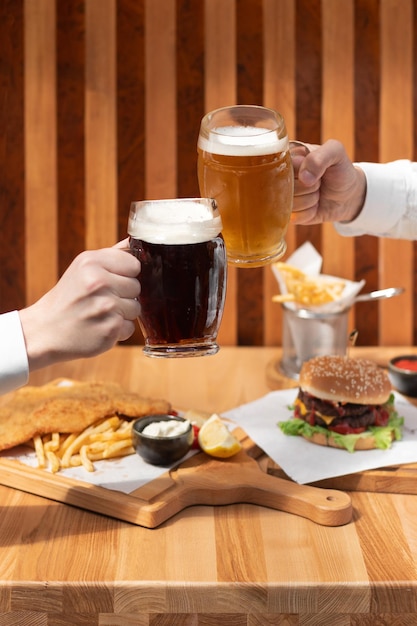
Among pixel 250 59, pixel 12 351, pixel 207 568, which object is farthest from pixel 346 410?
pixel 250 59

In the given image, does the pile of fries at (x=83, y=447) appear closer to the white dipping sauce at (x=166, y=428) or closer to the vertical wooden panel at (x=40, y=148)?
the white dipping sauce at (x=166, y=428)

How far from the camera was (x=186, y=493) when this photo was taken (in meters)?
1.71

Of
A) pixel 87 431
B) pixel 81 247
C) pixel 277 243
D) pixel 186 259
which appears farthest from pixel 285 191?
pixel 81 247

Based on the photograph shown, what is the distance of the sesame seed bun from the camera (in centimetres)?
199

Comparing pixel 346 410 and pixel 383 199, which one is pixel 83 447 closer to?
pixel 346 410

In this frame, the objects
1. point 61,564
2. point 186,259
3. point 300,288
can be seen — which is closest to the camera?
point 186,259

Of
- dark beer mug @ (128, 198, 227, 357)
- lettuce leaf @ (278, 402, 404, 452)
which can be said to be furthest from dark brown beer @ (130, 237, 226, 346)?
lettuce leaf @ (278, 402, 404, 452)

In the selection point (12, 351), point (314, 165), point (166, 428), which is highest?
point (314, 165)

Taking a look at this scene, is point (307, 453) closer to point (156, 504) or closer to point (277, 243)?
point (156, 504)

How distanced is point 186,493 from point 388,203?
2.90 ft

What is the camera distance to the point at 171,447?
1.80 metres

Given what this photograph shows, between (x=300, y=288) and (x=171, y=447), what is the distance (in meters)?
0.92

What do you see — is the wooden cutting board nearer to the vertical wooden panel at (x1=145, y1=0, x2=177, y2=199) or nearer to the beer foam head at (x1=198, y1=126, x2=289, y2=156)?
the beer foam head at (x1=198, y1=126, x2=289, y2=156)

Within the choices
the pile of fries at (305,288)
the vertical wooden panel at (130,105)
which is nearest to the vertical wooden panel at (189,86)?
the vertical wooden panel at (130,105)
